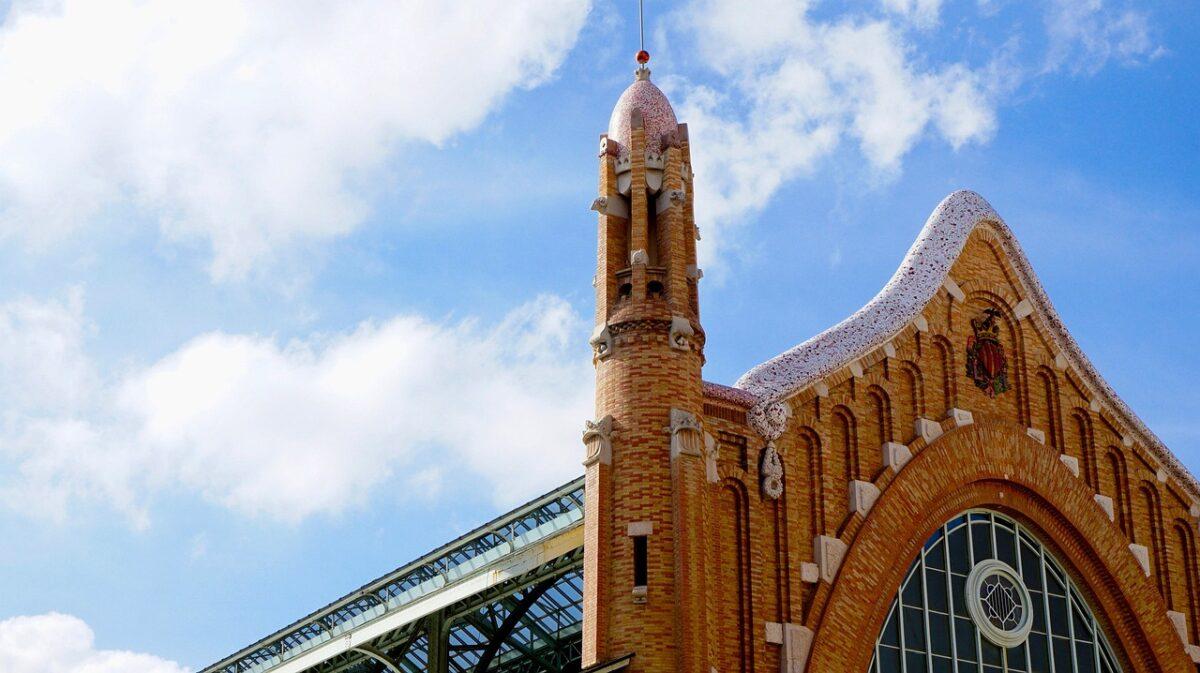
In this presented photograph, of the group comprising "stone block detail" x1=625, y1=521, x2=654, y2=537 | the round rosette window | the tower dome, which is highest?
the tower dome

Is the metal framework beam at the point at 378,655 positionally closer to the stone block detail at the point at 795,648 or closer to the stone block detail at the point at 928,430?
the stone block detail at the point at 928,430

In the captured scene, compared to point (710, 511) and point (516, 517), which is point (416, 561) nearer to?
point (516, 517)

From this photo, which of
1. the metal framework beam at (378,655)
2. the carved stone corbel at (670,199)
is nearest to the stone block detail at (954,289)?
the carved stone corbel at (670,199)

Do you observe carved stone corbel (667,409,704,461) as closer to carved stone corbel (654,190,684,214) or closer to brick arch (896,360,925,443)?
carved stone corbel (654,190,684,214)

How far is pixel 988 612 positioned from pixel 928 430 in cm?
358

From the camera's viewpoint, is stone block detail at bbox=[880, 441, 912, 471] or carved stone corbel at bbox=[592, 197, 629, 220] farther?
stone block detail at bbox=[880, 441, 912, 471]

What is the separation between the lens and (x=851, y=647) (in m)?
31.2

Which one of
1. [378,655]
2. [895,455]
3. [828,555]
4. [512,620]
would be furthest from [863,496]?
[378,655]

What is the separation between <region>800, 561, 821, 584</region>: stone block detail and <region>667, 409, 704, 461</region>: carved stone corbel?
3020mm

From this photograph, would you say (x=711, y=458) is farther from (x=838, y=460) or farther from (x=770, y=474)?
(x=838, y=460)

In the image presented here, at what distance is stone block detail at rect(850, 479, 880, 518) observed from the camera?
32469mm

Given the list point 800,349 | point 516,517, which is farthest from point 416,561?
point 800,349

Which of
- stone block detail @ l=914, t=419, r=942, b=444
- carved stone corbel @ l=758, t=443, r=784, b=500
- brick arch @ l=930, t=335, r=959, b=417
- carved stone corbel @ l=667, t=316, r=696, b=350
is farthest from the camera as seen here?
brick arch @ l=930, t=335, r=959, b=417

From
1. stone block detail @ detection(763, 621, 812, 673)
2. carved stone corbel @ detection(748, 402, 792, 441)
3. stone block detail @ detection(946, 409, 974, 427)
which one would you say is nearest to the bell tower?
carved stone corbel @ detection(748, 402, 792, 441)
